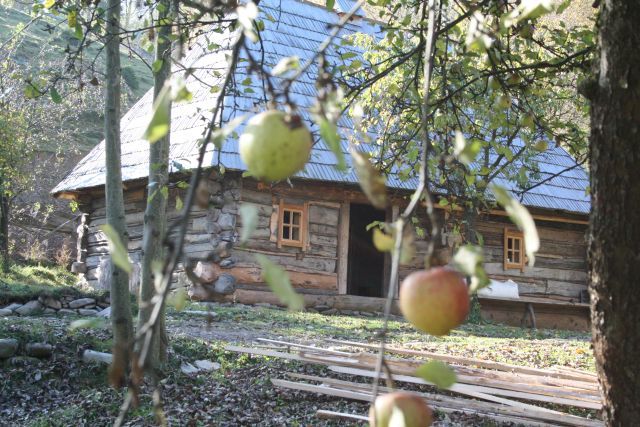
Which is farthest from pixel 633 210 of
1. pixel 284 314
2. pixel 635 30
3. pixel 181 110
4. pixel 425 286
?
pixel 181 110

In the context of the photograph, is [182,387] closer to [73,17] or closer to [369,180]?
[73,17]

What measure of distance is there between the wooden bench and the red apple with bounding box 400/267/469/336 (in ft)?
40.3

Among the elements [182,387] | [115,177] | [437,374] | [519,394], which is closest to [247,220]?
[437,374]

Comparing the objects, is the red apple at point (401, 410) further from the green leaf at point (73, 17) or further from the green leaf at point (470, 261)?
the green leaf at point (73, 17)

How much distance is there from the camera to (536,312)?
14.0m

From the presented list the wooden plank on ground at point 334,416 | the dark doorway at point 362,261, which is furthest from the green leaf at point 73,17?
the dark doorway at point 362,261

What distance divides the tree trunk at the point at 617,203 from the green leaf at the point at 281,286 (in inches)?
43.8

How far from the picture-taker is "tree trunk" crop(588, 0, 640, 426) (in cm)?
147

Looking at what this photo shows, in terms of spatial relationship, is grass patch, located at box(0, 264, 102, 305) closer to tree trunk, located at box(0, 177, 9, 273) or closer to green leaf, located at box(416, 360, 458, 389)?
tree trunk, located at box(0, 177, 9, 273)

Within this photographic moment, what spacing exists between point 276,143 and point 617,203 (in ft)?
3.42

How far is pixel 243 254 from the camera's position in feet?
38.0

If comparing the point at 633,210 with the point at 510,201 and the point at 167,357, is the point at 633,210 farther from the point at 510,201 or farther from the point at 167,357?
the point at 167,357

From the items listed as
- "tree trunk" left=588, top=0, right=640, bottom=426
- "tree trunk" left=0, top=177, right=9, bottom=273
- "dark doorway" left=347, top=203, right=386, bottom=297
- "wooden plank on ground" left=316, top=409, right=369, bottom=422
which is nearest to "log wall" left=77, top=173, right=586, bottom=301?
"tree trunk" left=0, top=177, right=9, bottom=273

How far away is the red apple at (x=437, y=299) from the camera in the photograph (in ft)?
2.48
